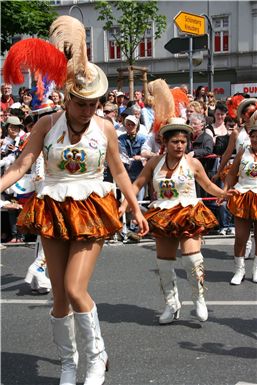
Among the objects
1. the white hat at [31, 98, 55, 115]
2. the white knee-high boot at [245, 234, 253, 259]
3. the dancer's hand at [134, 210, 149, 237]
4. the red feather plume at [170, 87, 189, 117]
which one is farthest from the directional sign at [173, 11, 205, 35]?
the dancer's hand at [134, 210, 149, 237]

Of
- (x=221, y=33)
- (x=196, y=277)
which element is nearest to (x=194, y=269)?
(x=196, y=277)

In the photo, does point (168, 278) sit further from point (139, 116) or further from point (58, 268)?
point (139, 116)

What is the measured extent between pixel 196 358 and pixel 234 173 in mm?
2724

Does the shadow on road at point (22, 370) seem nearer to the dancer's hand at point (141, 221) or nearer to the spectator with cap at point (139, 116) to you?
the dancer's hand at point (141, 221)

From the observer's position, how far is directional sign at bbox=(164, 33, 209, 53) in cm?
1120

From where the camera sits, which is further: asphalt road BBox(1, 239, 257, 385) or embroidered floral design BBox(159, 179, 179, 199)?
embroidered floral design BBox(159, 179, 179, 199)

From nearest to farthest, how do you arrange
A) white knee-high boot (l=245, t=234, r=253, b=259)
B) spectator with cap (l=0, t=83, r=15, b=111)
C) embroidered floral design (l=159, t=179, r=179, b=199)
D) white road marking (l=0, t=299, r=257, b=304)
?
embroidered floral design (l=159, t=179, r=179, b=199) < white road marking (l=0, t=299, r=257, b=304) < white knee-high boot (l=245, t=234, r=253, b=259) < spectator with cap (l=0, t=83, r=15, b=111)

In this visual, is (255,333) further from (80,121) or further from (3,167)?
(3,167)

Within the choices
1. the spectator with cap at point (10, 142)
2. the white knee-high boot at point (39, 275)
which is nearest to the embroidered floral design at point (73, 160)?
the white knee-high boot at point (39, 275)

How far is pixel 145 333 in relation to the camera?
507 cm

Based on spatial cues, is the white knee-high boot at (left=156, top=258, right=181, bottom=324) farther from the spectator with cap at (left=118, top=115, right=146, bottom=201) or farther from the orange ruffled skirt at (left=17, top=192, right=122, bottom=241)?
the spectator with cap at (left=118, top=115, right=146, bottom=201)

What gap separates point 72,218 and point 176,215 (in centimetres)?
163

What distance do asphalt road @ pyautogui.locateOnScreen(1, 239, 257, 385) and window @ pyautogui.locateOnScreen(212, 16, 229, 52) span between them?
113 feet

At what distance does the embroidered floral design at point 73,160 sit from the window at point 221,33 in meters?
37.8
